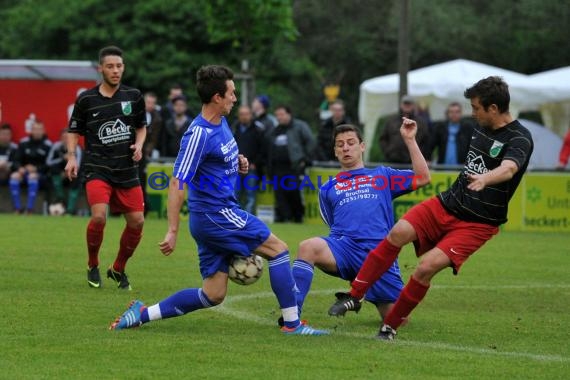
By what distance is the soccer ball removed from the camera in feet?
27.2

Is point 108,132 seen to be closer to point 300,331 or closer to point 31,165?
point 300,331

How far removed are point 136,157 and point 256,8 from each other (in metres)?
13.1

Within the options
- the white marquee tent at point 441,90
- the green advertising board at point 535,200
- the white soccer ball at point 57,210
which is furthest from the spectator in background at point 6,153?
the white marquee tent at point 441,90

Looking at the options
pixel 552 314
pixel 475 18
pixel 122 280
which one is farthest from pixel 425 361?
pixel 475 18

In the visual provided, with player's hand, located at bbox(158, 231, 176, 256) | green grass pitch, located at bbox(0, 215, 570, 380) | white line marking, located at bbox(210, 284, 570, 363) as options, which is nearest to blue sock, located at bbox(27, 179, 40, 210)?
green grass pitch, located at bbox(0, 215, 570, 380)

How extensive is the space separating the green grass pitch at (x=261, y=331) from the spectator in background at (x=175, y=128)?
6726 mm

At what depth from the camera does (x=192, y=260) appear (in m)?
14.1

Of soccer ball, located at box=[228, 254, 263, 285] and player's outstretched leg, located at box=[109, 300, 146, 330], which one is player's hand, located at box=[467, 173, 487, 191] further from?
player's outstretched leg, located at box=[109, 300, 146, 330]

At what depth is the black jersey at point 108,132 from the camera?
1124cm

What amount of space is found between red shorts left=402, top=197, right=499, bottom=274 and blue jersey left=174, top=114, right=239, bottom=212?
4.23 feet

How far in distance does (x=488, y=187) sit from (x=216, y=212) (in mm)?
1864

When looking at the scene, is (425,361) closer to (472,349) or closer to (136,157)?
(472,349)

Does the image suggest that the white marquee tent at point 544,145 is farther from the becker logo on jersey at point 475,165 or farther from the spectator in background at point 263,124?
the becker logo on jersey at point 475,165

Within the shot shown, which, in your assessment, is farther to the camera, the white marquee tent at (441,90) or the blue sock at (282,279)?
the white marquee tent at (441,90)
